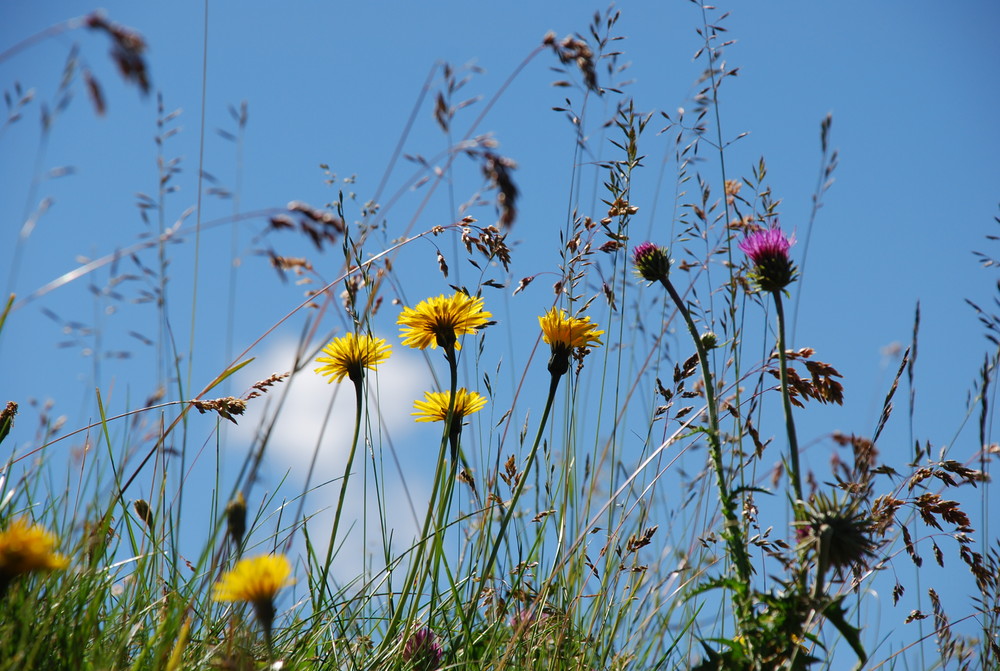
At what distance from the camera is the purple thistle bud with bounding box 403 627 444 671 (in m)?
1.83

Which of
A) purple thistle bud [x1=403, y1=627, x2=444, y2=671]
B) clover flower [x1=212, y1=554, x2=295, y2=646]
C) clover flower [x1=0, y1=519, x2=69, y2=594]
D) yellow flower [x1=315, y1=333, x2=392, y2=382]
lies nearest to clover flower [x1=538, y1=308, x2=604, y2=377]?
yellow flower [x1=315, y1=333, x2=392, y2=382]

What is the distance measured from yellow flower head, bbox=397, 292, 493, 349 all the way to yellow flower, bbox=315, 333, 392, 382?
0.38ft

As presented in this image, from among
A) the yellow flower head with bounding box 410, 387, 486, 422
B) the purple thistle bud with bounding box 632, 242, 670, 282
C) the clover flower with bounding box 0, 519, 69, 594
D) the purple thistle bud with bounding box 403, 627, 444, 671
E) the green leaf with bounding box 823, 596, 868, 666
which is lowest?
the clover flower with bounding box 0, 519, 69, 594

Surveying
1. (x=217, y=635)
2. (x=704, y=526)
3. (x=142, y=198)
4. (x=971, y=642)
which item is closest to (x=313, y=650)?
(x=217, y=635)

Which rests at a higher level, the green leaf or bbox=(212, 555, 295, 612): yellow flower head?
the green leaf

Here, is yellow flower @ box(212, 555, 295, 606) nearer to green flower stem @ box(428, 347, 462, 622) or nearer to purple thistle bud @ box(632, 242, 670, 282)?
green flower stem @ box(428, 347, 462, 622)

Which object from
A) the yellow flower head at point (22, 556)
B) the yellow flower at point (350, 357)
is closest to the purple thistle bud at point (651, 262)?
the yellow flower at point (350, 357)

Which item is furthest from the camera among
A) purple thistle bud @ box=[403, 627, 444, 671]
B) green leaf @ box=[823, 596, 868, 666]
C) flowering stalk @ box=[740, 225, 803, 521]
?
purple thistle bud @ box=[403, 627, 444, 671]

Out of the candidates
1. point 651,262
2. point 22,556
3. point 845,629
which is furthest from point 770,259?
point 22,556

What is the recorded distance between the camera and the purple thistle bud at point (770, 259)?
167 cm

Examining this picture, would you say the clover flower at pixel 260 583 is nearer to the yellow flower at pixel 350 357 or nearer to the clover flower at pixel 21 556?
the clover flower at pixel 21 556

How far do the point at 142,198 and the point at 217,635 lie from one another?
126cm

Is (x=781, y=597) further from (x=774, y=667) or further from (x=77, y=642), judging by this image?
(x=77, y=642)

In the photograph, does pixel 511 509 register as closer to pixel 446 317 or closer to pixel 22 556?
pixel 446 317
